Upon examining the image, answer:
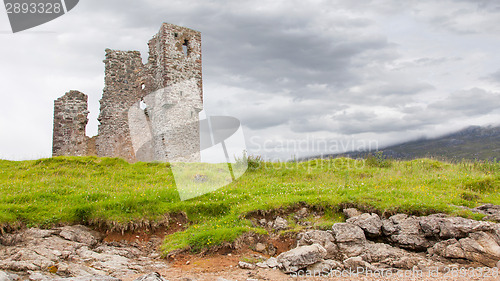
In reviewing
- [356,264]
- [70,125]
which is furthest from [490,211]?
[70,125]

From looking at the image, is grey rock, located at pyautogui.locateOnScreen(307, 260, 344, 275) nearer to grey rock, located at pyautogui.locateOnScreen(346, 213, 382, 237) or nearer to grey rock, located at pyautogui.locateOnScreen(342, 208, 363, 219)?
grey rock, located at pyautogui.locateOnScreen(346, 213, 382, 237)

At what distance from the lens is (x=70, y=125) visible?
26.0m

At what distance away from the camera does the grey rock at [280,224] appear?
437 inches

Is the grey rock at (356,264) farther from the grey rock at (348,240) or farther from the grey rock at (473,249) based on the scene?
the grey rock at (473,249)

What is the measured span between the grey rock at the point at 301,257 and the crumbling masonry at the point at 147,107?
56.5 feet

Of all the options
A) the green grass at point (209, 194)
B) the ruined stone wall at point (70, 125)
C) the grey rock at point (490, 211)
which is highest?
the ruined stone wall at point (70, 125)

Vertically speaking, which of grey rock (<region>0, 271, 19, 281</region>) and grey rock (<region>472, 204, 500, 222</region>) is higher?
grey rock (<region>472, 204, 500, 222</region>)

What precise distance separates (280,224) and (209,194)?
12.5 ft

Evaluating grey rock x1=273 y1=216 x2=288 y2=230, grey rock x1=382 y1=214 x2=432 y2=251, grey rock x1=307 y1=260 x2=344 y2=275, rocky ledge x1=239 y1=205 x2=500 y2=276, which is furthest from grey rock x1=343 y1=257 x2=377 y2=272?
grey rock x1=273 y1=216 x2=288 y2=230

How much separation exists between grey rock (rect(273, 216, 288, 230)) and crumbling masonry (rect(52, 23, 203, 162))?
14.8 metres

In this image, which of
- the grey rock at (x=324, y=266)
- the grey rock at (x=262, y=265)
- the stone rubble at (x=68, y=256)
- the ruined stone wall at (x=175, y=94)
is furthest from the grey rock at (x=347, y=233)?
the ruined stone wall at (x=175, y=94)

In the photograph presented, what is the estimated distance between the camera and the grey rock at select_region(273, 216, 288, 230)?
11.1 m

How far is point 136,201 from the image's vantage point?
40.9 ft

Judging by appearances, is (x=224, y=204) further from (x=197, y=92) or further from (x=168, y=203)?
(x=197, y=92)
